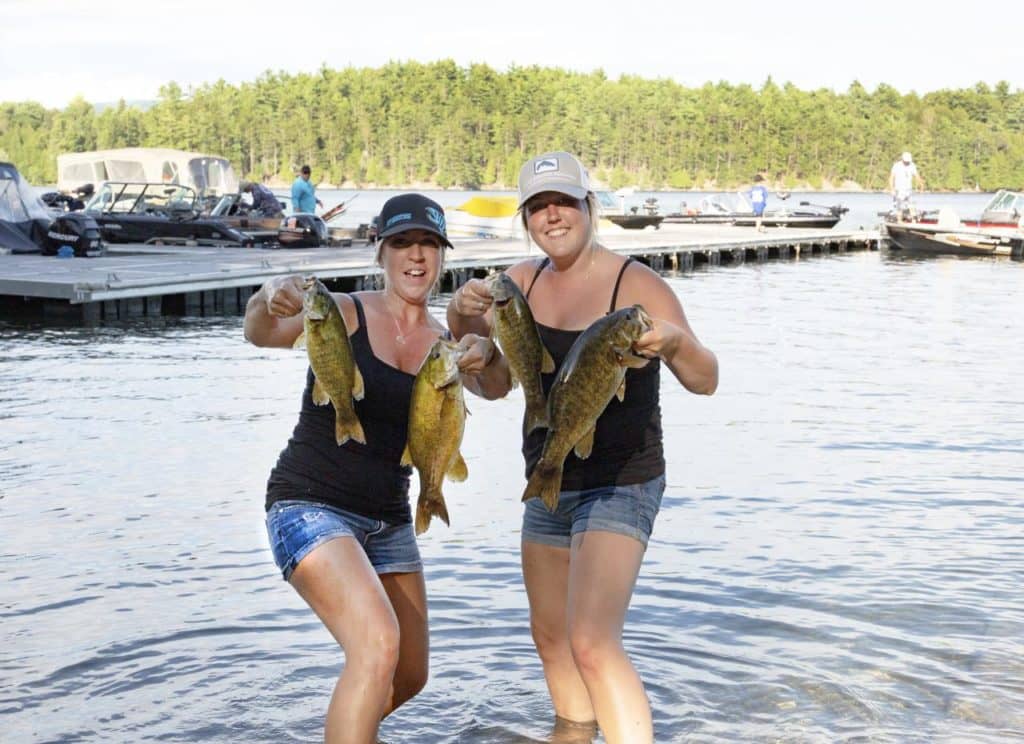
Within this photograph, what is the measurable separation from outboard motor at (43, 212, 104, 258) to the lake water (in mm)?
11951

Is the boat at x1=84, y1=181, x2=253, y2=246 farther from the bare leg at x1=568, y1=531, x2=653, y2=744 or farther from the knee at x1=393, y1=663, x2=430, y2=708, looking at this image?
the bare leg at x1=568, y1=531, x2=653, y2=744

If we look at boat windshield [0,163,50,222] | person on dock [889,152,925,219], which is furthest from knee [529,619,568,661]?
person on dock [889,152,925,219]

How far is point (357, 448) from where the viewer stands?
5.12m

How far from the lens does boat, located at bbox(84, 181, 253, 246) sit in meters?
34.4

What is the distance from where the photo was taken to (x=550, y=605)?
5.50 m

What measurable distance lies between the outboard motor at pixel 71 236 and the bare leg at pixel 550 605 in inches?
1012

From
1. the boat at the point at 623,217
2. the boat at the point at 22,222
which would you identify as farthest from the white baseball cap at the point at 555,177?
the boat at the point at 623,217

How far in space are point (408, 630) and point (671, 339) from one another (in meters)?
1.58

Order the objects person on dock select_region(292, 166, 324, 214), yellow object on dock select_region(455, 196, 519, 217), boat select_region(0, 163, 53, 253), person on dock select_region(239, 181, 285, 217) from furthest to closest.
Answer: yellow object on dock select_region(455, 196, 519, 217)
person on dock select_region(239, 181, 285, 217)
person on dock select_region(292, 166, 324, 214)
boat select_region(0, 163, 53, 253)

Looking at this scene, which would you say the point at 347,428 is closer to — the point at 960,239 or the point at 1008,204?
the point at 960,239

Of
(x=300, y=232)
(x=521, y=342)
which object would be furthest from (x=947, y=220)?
(x=521, y=342)

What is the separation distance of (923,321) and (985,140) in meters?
164

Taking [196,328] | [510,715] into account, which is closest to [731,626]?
[510,715]

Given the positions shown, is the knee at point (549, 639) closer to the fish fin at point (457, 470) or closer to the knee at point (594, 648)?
the knee at point (594, 648)
